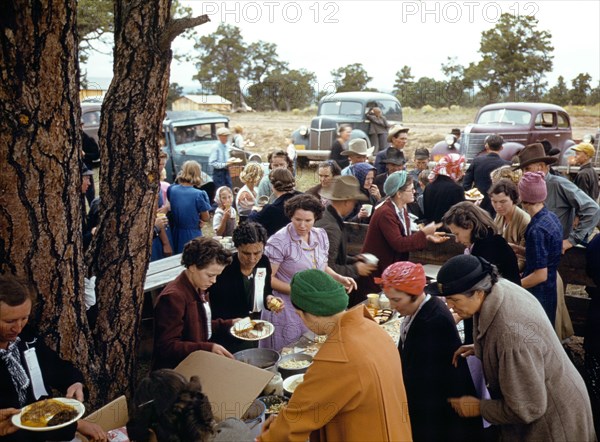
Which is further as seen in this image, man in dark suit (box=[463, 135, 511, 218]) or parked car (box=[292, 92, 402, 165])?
parked car (box=[292, 92, 402, 165])

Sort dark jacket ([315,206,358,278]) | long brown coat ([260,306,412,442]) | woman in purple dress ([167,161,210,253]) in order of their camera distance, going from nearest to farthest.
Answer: long brown coat ([260,306,412,442]) < dark jacket ([315,206,358,278]) < woman in purple dress ([167,161,210,253])

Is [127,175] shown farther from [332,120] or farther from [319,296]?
[332,120]

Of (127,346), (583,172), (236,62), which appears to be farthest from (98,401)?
(236,62)

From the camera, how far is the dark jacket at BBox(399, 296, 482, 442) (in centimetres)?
303

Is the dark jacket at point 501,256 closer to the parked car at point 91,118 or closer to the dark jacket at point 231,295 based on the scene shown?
the dark jacket at point 231,295

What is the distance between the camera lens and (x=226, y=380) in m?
3.02

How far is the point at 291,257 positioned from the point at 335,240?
0.59m

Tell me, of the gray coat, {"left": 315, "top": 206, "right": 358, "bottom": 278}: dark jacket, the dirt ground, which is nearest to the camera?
the gray coat

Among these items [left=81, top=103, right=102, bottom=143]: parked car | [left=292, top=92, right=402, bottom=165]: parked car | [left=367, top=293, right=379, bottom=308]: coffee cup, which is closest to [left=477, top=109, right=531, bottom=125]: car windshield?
[left=292, top=92, right=402, bottom=165]: parked car

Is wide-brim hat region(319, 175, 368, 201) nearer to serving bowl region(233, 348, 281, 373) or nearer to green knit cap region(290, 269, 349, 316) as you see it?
serving bowl region(233, 348, 281, 373)

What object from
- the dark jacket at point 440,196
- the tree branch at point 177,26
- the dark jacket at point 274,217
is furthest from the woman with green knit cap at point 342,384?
the dark jacket at point 440,196

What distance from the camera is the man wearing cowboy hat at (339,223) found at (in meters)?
4.84

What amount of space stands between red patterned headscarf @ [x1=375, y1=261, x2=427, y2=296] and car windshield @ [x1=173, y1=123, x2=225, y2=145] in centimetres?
1126

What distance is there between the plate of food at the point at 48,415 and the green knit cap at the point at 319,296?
3.76 feet
